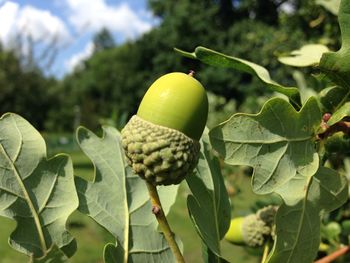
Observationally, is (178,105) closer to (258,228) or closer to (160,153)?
(160,153)

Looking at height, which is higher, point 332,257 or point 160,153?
point 160,153

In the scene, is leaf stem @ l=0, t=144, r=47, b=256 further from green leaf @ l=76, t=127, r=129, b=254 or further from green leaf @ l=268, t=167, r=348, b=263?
green leaf @ l=268, t=167, r=348, b=263

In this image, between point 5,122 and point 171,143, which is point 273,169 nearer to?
point 171,143

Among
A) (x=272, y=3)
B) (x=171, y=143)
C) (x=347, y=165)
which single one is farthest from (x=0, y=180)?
(x=272, y=3)

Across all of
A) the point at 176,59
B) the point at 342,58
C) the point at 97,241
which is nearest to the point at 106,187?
the point at 342,58

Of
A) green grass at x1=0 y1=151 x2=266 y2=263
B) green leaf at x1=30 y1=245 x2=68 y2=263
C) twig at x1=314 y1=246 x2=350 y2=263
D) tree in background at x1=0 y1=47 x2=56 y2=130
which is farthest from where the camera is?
tree in background at x1=0 y1=47 x2=56 y2=130

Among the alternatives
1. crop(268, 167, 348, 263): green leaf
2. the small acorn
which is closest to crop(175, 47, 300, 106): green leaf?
crop(268, 167, 348, 263): green leaf

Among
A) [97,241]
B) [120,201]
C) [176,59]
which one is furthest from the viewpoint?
[176,59]

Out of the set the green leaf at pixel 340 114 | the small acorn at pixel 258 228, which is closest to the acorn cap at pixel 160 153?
the green leaf at pixel 340 114
